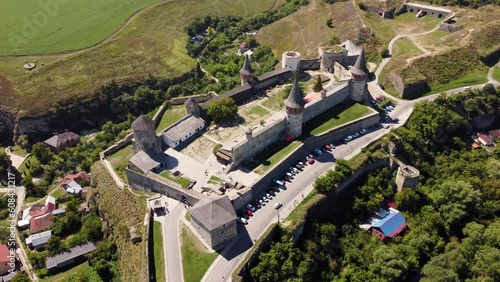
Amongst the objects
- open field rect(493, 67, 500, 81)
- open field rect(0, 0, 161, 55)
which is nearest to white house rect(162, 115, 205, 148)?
open field rect(0, 0, 161, 55)

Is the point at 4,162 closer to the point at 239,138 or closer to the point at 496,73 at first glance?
the point at 239,138

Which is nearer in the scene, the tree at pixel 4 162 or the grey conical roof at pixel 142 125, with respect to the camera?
the grey conical roof at pixel 142 125

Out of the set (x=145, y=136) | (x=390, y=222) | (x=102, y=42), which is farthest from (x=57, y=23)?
(x=390, y=222)

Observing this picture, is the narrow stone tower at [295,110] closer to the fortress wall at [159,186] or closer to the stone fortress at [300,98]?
the stone fortress at [300,98]

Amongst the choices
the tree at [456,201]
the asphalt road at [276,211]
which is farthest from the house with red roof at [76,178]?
the tree at [456,201]

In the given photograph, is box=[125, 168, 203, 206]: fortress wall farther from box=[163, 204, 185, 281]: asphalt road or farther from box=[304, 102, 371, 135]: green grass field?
box=[304, 102, 371, 135]: green grass field
